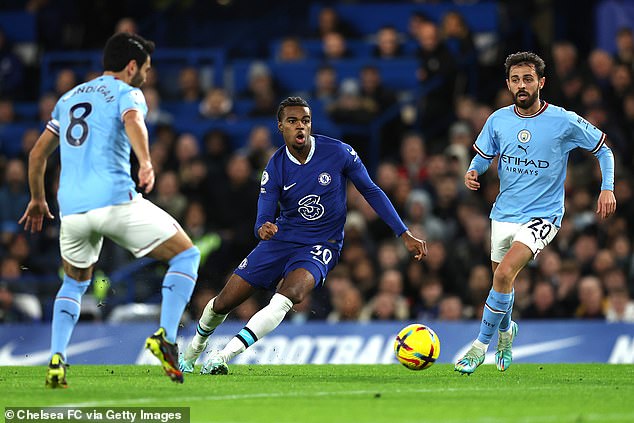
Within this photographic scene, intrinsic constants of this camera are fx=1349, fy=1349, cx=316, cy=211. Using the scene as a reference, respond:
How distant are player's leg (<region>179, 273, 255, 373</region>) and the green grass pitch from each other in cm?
31

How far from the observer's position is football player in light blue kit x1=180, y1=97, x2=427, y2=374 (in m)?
10.8

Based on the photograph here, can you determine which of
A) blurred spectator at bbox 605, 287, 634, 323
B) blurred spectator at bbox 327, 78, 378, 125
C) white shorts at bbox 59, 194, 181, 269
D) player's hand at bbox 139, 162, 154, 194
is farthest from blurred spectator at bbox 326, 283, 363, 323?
player's hand at bbox 139, 162, 154, 194

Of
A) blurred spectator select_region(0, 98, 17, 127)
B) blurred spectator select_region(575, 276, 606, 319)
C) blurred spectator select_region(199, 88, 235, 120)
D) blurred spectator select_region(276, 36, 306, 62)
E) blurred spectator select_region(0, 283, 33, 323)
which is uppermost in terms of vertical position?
blurred spectator select_region(276, 36, 306, 62)

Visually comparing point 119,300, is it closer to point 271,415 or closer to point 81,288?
point 81,288

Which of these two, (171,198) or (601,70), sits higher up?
(601,70)

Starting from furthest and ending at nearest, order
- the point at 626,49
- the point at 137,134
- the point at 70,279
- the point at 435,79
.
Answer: the point at 435,79 → the point at 626,49 → the point at 70,279 → the point at 137,134

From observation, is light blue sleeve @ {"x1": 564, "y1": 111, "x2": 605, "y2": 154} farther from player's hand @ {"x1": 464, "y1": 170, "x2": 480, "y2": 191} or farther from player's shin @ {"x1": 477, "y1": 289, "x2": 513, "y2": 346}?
player's shin @ {"x1": 477, "y1": 289, "x2": 513, "y2": 346}

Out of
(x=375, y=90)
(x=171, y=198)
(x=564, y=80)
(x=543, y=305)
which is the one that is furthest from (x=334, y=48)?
(x=543, y=305)

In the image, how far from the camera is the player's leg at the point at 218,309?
1082cm

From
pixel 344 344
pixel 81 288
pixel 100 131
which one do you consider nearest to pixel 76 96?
pixel 100 131

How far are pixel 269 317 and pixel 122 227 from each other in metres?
1.83

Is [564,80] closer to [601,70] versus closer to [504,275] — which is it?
[601,70]

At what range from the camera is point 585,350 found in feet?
47.5

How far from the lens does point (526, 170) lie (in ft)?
36.0
